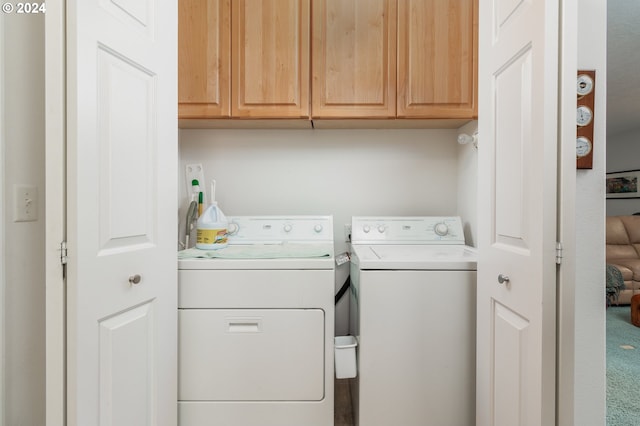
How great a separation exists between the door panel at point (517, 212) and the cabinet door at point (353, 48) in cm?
53

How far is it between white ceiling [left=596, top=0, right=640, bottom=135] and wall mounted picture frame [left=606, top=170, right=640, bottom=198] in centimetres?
117

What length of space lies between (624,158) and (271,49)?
22.9 ft

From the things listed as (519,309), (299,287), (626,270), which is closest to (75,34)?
(299,287)

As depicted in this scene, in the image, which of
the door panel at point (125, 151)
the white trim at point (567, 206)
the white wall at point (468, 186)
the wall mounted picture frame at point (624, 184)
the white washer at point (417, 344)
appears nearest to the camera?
the white trim at point (567, 206)

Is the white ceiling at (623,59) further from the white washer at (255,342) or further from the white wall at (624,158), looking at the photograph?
the white washer at (255,342)

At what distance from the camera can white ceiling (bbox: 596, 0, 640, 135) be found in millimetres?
2039

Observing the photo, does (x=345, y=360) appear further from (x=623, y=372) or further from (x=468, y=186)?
(x=623, y=372)

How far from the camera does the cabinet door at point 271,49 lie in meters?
1.57

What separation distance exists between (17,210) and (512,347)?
167cm

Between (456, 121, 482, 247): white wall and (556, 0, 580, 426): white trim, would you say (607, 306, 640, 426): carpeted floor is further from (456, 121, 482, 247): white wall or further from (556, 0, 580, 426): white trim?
(556, 0, 580, 426): white trim

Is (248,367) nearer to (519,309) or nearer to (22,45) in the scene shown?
(519,309)

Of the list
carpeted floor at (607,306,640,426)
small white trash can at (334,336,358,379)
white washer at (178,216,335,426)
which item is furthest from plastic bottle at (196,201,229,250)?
carpeted floor at (607,306,640,426)

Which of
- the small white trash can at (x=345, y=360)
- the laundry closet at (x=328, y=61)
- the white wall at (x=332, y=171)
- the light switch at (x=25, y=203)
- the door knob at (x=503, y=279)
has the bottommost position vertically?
the small white trash can at (x=345, y=360)

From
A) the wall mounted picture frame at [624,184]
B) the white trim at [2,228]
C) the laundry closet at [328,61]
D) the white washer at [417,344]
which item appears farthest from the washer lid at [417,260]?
the wall mounted picture frame at [624,184]
